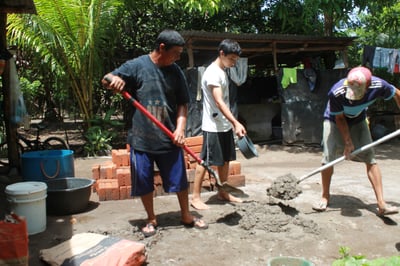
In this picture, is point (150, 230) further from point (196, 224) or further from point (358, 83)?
point (358, 83)

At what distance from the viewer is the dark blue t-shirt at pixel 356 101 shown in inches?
154

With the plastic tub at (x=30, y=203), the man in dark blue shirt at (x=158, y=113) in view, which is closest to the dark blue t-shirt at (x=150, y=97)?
the man in dark blue shirt at (x=158, y=113)

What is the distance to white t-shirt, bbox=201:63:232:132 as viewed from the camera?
4379mm

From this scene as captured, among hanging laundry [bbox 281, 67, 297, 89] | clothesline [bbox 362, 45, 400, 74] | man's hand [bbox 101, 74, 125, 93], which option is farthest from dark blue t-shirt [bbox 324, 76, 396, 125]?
clothesline [bbox 362, 45, 400, 74]

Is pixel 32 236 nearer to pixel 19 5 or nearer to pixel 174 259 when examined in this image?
pixel 174 259

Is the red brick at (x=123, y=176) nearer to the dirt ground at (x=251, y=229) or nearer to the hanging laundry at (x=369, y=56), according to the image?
the dirt ground at (x=251, y=229)

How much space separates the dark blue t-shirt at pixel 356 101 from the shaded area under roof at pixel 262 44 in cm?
517

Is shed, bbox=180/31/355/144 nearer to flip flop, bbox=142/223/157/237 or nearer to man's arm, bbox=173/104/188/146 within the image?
man's arm, bbox=173/104/188/146

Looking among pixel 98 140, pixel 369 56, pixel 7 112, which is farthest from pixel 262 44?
pixel 7 112

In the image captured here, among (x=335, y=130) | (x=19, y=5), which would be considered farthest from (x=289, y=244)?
(x=19, y=5)

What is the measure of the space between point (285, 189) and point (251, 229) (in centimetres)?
65

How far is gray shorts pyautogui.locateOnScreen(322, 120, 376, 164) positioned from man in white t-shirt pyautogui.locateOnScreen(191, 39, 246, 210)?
1.02m

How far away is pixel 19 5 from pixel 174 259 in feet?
14.5

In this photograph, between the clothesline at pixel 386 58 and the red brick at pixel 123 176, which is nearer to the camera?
the red brick at pixel 123 176
